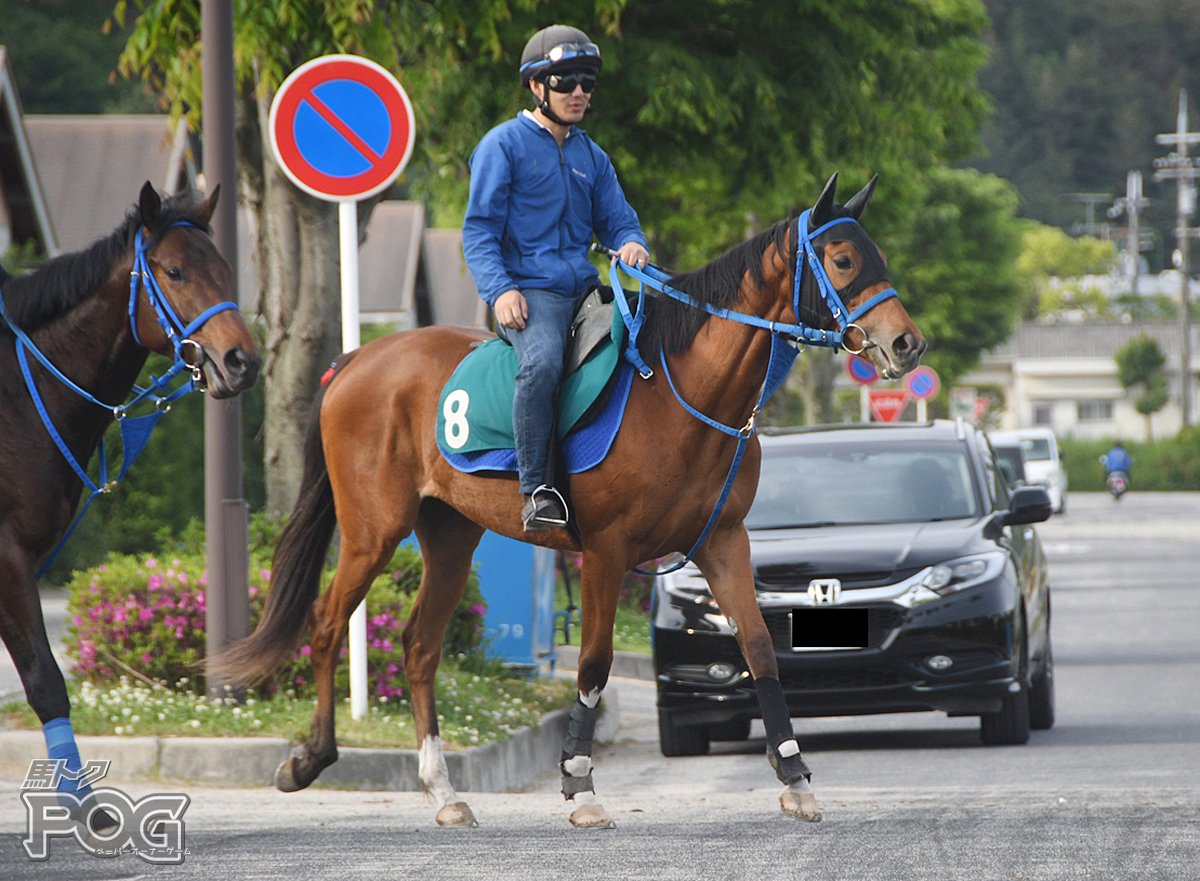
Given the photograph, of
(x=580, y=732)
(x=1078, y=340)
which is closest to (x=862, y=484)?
(x=580, y=732)

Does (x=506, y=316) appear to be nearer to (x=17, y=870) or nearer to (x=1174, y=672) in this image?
(x=17, y=870)

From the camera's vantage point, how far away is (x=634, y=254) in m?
6.55

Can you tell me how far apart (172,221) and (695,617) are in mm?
4081

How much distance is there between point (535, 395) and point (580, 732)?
125cm

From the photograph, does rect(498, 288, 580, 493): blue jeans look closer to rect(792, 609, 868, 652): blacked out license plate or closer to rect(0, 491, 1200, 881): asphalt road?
rect(0, 491, 1200, 881): asphalt road

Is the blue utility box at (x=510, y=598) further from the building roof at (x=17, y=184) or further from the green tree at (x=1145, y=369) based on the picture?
the green tree at (x=1145, y=369)

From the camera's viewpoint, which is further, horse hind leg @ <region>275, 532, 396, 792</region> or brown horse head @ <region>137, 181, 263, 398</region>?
horse hind leg @ <region>275, 532, 396, 792</region>

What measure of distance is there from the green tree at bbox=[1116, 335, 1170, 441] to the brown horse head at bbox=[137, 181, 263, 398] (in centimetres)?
7728

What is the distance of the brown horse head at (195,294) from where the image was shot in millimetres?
6031

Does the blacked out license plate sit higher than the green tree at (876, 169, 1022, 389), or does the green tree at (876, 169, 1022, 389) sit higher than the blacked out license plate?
the green tree at (876, 169, 1022, 389)

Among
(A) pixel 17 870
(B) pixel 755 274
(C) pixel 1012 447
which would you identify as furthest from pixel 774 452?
(C) pixel 1012 447

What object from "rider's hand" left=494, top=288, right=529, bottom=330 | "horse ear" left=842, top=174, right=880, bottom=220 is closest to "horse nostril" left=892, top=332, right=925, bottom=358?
"horse ear" left=842, top=174, right=880, bottom=220

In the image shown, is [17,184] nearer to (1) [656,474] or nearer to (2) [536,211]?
(2) [536,211]

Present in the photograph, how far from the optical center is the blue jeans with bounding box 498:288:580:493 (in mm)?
6305
